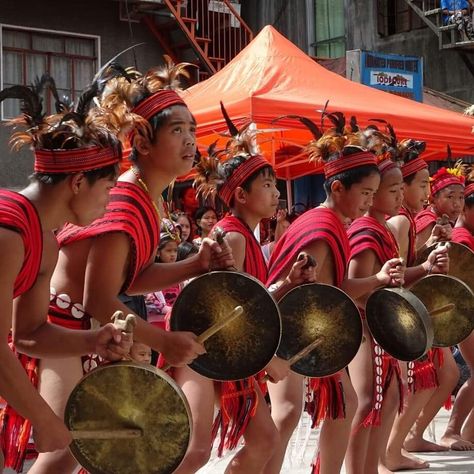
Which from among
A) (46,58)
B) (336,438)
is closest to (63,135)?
(336,438)

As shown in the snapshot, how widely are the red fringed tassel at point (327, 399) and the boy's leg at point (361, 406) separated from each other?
0.33 m

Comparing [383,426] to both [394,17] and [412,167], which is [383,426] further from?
[394,17]

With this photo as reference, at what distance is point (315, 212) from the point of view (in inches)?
203

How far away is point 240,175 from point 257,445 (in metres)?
1.26

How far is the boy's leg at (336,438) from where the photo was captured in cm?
496

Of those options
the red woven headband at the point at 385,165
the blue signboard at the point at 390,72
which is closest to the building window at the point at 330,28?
the blue signboard at the point at 390,72

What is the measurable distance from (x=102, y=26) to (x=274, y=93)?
25.6ft

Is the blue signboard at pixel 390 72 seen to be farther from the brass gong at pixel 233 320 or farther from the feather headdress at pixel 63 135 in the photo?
the feather headdress at pixel 63 135

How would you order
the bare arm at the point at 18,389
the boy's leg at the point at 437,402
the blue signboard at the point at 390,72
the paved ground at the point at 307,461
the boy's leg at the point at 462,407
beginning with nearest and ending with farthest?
the bare arm at the point at 18,389, the paved ground at the point at 307,461, the boy's leg at the point at 437,402, the boy's leg at the point at 462,407, the blue signboard at the point at 390,72

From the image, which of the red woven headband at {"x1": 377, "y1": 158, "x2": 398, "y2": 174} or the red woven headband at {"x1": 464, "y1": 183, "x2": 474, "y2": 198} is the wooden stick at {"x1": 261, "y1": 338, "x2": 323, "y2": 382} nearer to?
the red woven headband at {"x1": 377, "y1": 158, "x2": 398, "y2": 174}

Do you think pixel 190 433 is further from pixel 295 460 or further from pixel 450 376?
pixel 450 376

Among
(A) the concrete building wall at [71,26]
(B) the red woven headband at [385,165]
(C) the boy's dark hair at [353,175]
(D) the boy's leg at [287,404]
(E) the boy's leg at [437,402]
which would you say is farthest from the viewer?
(A) the concrete building wall at [71,26]

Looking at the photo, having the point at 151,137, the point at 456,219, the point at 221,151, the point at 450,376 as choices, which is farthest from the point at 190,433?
the point at 456,219

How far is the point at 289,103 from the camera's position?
9.25 meters
